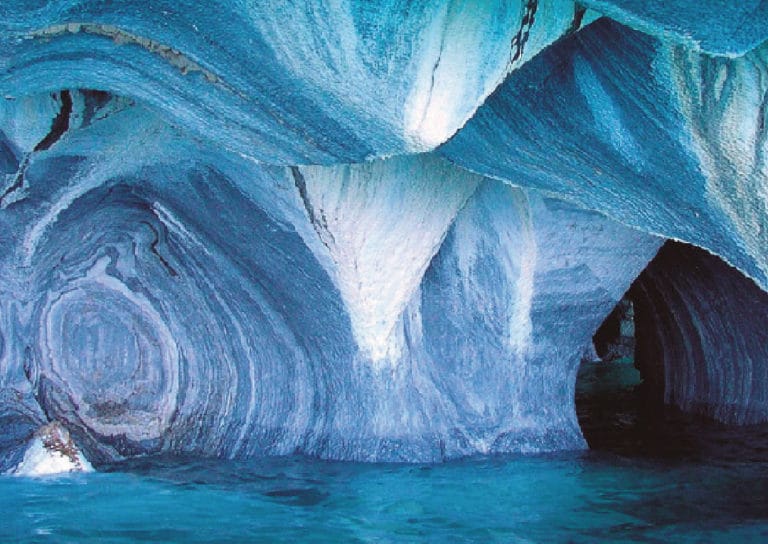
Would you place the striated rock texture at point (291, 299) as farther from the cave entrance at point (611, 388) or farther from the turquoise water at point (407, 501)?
the cave entrance at point (611, 388)

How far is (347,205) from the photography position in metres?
4.86

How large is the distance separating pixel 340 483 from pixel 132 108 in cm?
232

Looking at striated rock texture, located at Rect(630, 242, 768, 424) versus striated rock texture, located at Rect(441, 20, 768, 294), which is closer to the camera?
striated rock texture, located at Rect(441, 20, 768, 294)

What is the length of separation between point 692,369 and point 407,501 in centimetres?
456

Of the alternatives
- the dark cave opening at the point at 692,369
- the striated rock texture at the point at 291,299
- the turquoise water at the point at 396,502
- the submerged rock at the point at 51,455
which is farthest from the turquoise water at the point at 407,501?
the dark cave opening at the point at 692,369

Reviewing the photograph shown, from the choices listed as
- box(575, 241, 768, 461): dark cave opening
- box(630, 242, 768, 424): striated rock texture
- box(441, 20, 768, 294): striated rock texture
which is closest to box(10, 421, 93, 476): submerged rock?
box(441, 20, 768, 294): striated rock texture

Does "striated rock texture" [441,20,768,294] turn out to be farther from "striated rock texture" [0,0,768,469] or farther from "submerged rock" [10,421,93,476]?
"submerged rock" [10,421,93,476]

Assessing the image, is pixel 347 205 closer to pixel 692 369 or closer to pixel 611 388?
pixel 692 369

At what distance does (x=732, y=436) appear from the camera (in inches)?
260

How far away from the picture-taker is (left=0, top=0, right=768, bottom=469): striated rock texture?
311 centimetres

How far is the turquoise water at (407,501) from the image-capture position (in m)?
3.72

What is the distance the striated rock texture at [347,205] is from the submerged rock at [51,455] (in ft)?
0.53

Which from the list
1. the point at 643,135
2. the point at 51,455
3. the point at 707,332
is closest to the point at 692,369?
the point at 707,332

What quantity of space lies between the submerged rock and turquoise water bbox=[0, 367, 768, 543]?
5.4 inches
